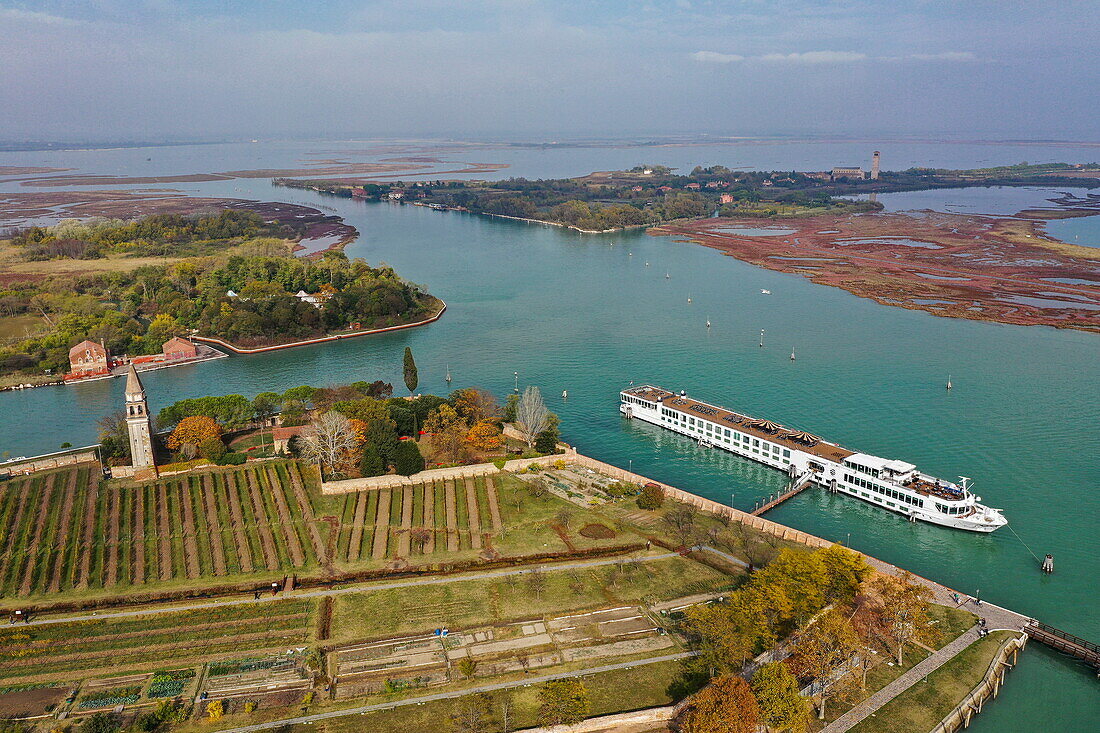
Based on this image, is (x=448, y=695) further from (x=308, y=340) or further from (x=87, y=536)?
(x=308, y=340)

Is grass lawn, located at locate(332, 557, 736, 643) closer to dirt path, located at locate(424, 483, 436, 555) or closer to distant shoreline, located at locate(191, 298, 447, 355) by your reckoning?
dirt path, located at locate(424, 483, 436, 555)

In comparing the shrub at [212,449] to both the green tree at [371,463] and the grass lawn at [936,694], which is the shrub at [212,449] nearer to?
the green tree at [371,463]

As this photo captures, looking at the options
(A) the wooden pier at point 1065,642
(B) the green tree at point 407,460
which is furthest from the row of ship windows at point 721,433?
Result: (B) the green tree at point 407,460

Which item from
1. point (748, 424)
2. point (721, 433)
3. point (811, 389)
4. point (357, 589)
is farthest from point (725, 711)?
point (811, 389)

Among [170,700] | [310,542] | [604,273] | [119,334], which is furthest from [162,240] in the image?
[170,700]

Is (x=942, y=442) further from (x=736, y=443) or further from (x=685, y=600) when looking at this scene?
(x=685, y=600)

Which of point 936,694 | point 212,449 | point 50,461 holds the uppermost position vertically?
point 212,449
